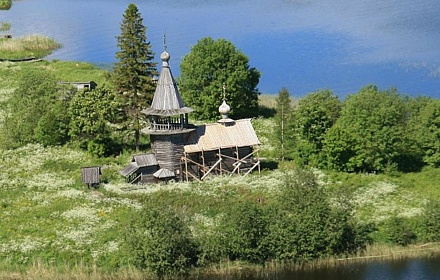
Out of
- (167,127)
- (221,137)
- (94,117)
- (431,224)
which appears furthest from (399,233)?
(94,117)

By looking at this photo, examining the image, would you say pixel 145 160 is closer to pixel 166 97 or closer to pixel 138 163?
pixel 138 163

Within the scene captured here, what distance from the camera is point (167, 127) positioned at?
51906mm

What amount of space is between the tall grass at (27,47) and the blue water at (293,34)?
2.13 m

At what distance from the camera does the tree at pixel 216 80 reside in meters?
65.6

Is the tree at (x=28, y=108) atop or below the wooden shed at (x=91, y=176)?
atop

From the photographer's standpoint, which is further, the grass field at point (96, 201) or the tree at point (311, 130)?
the tree at point (311, 130)

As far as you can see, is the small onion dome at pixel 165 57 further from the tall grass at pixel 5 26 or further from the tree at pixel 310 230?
the tall grass at pixel 5 26

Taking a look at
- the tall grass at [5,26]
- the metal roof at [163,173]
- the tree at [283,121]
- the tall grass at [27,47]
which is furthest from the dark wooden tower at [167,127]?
the tall grass at [5,26]

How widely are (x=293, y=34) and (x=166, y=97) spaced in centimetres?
5627

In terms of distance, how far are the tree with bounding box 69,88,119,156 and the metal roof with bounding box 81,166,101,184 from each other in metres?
6.14

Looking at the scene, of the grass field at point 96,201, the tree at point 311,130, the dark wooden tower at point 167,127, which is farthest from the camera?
the tree at point 311,130

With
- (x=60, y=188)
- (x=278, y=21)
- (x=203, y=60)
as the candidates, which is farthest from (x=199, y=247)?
(x=278, y=21)

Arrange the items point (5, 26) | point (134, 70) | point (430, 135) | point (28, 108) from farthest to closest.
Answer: point (5, 26) < point (28, 108) < point (134, 70) < point (430, 135)

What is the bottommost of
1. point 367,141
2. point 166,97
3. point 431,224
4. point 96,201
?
point 431,224
